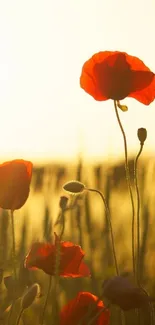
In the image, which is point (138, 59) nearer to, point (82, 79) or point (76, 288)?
point (82, 79)

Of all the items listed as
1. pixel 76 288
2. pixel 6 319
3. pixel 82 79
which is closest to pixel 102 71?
pixel 82 79

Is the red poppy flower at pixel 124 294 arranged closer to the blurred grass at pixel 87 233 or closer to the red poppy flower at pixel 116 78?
the blurred grass at pixel 87 233

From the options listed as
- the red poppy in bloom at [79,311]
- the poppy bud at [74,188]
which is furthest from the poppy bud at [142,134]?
the red poppy in bloom at [79,311]

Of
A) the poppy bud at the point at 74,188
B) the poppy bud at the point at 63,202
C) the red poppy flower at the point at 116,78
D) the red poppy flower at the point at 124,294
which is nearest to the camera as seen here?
the red poppy flower at the point at 124,294

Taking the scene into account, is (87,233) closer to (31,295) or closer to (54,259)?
(54,259)

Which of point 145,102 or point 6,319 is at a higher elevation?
point 145,102

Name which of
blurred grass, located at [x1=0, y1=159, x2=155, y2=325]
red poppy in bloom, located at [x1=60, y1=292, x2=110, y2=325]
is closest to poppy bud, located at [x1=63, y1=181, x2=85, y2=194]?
blurred grass, located at [x1=0, y1=159, x2=155, y2=325]
